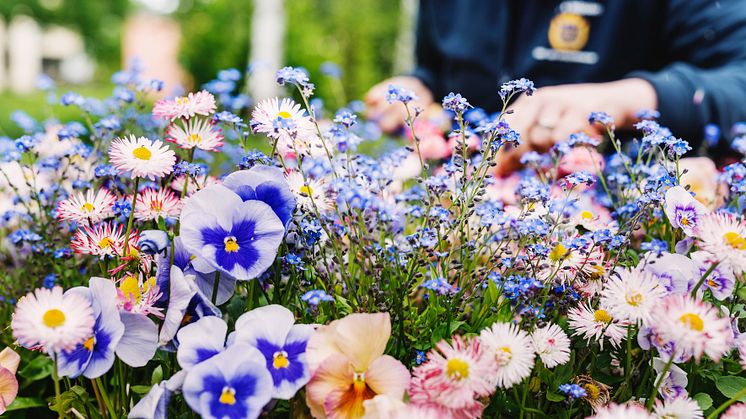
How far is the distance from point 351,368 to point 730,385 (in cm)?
41

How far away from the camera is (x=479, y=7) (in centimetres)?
226

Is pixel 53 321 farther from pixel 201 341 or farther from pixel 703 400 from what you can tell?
pixel 703 400

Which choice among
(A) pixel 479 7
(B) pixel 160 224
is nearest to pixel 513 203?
(B) pixel 160 224

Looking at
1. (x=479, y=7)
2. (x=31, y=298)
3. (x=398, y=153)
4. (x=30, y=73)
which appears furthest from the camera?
(x=30, y=73)

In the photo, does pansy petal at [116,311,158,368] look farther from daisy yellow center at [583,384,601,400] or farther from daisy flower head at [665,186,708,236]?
daisy flower head at [665,186,708,236]

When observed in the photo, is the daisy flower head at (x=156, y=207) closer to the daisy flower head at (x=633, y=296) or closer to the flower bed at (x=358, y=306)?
the flower bed at (x=358, y=306)

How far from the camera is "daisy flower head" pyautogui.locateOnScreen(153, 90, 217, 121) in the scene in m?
0.80

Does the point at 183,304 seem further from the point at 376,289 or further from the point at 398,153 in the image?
the point at 398,153

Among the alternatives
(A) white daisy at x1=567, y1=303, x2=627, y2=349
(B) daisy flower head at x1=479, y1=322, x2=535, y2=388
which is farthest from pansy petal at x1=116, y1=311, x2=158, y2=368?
(A) white daisy at x1=567, y1=303, x2=627, y2=349

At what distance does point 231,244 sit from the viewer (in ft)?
2.33

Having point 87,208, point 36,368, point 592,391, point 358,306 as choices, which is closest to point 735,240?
point 592,391

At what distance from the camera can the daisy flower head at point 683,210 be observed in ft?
2.43

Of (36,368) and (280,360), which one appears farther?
(36,368)

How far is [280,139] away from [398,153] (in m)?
0.19
